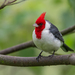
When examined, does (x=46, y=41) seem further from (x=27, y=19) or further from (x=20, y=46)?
(x=27, y=19)

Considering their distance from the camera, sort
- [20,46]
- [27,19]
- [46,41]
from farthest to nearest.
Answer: [27,19], [20,46], [46,41]

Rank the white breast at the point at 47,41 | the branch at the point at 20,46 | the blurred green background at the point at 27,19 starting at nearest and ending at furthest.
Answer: the white breast at the point at 47,41 → the branch at the point at 20,46 → the blurred green background at the point at 27,19

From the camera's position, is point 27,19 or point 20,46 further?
point 27,19

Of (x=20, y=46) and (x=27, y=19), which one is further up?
(x=27, y=19)

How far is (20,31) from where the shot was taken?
333 centimetres

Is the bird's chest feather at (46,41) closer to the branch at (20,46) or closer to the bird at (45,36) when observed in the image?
the bird at (45,36)

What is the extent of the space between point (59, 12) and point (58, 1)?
419mm

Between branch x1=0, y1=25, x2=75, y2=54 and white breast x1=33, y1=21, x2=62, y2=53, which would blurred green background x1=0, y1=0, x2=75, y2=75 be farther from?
white breast x1=33, y1=21, x2=62, y2=53

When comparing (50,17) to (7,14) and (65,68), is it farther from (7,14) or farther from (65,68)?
(65,68)

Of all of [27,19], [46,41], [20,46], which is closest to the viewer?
[46,41]

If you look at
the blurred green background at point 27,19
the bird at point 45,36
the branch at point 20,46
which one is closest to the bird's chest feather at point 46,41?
the bird at point 45,36

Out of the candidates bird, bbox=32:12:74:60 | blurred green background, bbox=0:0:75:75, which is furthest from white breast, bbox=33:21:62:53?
blurred green background, bbox=0:0:75:75

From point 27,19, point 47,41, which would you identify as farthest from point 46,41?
point 27,19

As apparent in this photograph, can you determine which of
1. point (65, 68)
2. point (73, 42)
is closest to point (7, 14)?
point (73, 42)
